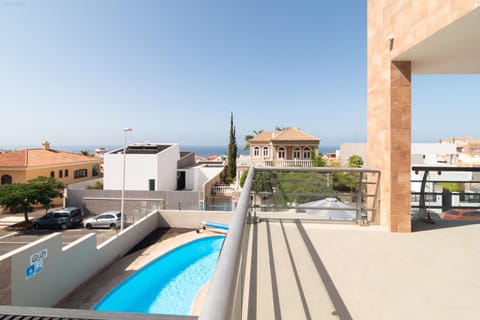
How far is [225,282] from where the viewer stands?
1.69 ft

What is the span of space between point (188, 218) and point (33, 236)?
8019 mm

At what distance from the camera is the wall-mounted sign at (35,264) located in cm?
666

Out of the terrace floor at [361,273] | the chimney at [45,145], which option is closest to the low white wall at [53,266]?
the terrace floor at [361,273]

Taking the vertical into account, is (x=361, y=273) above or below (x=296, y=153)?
below

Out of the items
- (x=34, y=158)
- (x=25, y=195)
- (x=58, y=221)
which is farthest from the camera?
(x=34, y=158)

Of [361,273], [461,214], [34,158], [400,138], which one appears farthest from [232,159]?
[361,273]

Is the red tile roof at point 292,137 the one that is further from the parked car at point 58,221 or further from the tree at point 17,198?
the tree at point 17,198

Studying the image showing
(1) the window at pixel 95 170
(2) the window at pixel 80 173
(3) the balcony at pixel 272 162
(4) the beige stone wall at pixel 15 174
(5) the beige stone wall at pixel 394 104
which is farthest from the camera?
(1) the window at pixel 95 170

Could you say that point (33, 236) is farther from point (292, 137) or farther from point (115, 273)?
point (292, 137)

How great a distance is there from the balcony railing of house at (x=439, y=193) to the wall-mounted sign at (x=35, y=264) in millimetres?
8983

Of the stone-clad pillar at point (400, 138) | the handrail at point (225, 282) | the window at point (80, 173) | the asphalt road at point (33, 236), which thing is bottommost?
the asphalt road at point (33, 236)

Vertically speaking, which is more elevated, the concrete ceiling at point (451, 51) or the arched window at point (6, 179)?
the concrete ceiling at point (451, 51)

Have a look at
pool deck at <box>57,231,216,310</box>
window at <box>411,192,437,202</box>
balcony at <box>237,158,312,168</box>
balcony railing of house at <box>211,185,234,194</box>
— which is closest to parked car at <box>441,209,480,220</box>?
window at <box>411,192,437,202</box>

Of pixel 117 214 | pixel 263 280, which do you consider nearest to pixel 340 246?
pixel 263 280
